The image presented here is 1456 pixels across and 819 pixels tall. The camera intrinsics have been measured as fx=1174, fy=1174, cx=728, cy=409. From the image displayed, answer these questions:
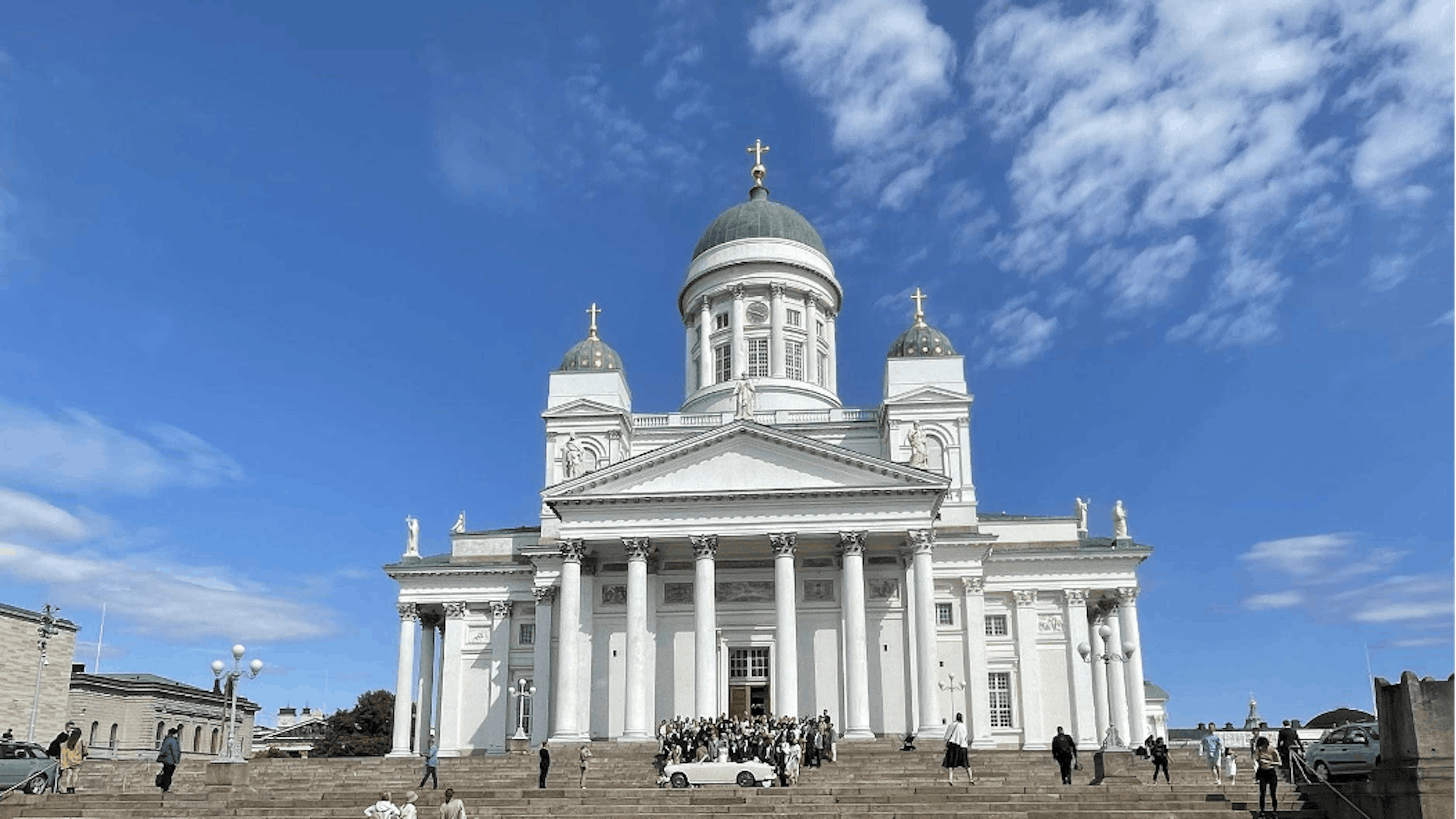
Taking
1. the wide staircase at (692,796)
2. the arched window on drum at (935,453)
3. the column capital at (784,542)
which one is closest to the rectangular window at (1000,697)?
the arched window on drum at (935,453)

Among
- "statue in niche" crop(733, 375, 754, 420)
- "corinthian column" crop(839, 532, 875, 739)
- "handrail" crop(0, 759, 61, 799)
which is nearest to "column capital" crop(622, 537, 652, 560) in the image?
"statue in niche" crop(733, 375, 754, 420)

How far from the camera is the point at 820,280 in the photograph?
5581 centimetres

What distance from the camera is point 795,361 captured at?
54.0 meters

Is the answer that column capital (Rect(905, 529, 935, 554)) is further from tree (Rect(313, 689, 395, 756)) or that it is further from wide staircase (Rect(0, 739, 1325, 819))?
tree (Rect(313, 689, 395, 756))

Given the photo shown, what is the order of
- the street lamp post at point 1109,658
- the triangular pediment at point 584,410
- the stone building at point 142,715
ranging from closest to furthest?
the street lamp post at point 1109,658 < the triangular pediment at point 584,410 < the stone building at point 142,715

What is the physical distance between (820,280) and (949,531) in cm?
1627

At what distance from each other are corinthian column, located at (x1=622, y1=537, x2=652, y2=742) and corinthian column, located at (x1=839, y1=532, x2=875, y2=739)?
648 centimetres

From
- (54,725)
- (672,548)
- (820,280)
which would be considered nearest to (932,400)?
(820,280)

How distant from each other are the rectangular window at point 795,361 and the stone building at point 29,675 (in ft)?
120

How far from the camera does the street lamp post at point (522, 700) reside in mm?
44000

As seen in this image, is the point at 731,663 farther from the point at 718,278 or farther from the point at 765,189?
the point at 765,189

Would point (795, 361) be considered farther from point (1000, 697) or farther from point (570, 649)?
point (570, 649)

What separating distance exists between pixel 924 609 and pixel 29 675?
42.9m

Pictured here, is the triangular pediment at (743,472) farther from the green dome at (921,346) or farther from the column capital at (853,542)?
the green dome at (921,346)
